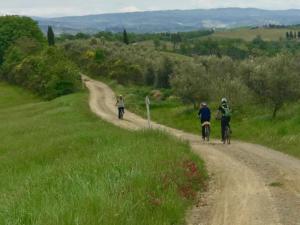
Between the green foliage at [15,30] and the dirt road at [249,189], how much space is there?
370 ft

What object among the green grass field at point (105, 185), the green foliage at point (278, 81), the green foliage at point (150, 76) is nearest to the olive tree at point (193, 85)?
the green foliage at point (278, 81)

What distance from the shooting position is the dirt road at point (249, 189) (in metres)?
12.5

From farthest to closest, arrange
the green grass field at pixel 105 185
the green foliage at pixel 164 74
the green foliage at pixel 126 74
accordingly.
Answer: the green foliage at pixel 126 74
the green foliage at pixel 164 74
the green grass field at pixel 105 185

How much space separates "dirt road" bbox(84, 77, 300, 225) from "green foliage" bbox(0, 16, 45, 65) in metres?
113

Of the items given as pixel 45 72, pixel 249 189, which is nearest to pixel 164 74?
pixel 45 72

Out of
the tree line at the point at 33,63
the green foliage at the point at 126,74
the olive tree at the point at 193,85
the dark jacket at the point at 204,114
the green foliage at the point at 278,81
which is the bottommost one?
the green foliage at the point at 126,74

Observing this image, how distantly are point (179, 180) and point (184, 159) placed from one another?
3.33 meters

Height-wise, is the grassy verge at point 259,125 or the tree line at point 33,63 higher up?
the grassy verge at point 259,125

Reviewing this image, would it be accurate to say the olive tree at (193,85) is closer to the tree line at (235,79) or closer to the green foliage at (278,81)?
the tree line at (235,79)

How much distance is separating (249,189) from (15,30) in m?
126

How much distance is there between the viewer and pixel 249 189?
15656mm

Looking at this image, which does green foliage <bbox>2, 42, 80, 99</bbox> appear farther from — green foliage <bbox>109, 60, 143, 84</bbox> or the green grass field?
the green grass field

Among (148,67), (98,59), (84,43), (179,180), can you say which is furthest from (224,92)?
(84,43)

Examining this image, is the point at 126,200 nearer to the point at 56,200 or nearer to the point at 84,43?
the point at 56,200
